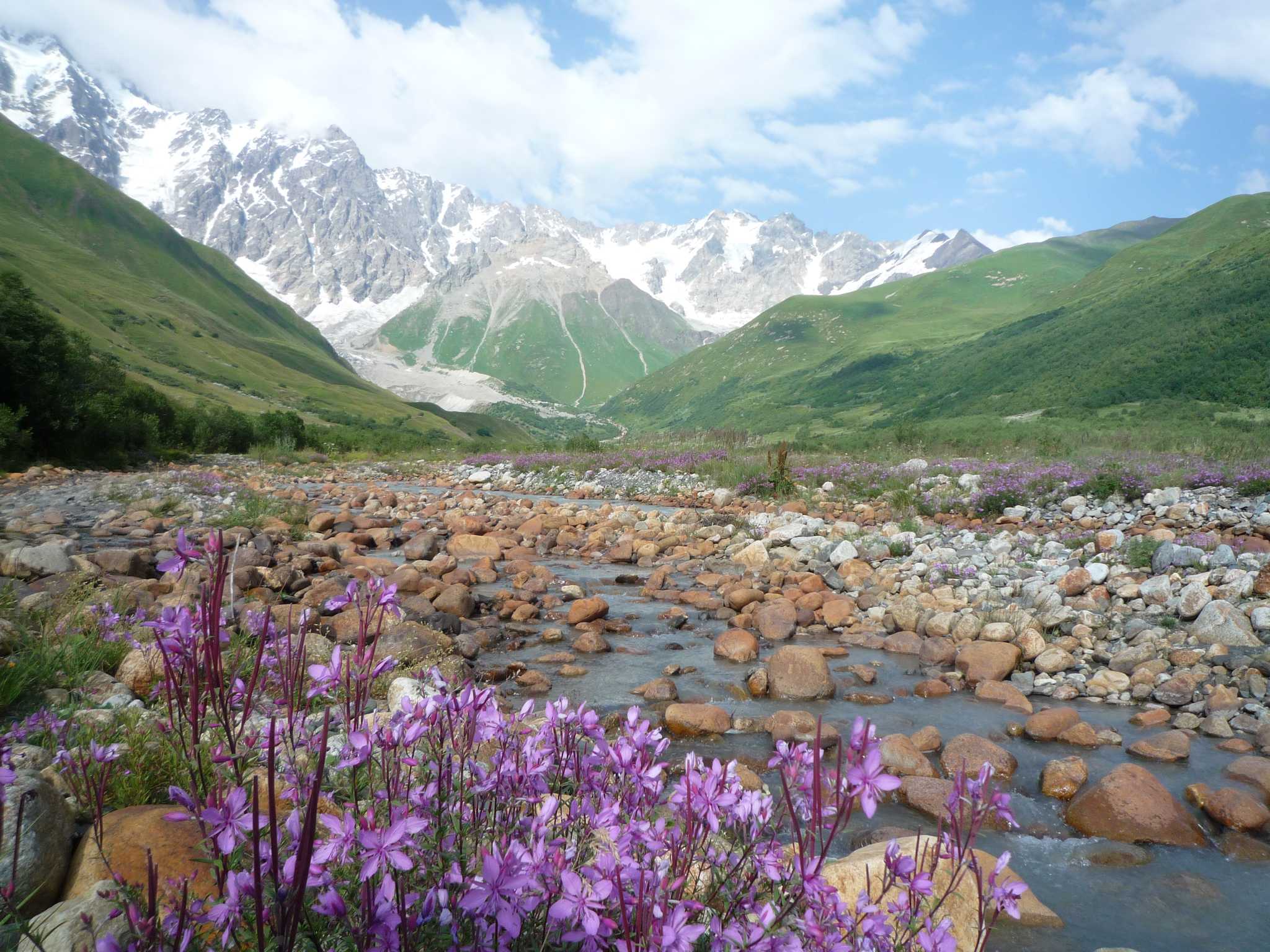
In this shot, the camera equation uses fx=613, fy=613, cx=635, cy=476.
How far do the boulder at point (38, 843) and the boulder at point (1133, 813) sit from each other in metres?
6.07

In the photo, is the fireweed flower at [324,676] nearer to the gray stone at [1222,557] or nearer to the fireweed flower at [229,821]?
the fireweed flower at [229,821]

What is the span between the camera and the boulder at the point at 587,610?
9703mm

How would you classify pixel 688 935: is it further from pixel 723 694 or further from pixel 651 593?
pixel 651 593

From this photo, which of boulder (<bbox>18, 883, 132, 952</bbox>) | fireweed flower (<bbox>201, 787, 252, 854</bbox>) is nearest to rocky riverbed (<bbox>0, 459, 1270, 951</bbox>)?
boulder (<bbox>18, 883, 132, 952</bbox>)

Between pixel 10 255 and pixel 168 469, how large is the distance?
96.4 metres

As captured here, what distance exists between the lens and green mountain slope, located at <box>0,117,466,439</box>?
80.3 metres

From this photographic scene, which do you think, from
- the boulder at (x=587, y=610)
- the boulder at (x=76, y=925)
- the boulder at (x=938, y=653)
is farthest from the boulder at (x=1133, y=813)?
the boulder at (x=587, y=610)

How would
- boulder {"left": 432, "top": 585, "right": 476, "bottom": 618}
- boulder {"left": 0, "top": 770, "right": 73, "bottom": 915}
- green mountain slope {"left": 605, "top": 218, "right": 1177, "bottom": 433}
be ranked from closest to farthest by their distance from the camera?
boulder {"left": 0, "top": 770, "right": 73, "bottom": 915}, boulder {"left": 432, "top": 585, "right": 476, "bottom": 618}, green mountain slope {"left": 605, "top": 218, "right": 1177, "bottom": 433}

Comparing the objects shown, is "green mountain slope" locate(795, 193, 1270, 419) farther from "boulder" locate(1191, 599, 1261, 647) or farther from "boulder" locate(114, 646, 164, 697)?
"boulder" locate(114, 646, 164, 697)

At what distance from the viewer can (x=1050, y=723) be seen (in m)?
6.07

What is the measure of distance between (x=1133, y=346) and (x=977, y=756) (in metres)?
85.4

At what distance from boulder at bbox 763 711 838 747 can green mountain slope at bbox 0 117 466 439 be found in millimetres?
70356

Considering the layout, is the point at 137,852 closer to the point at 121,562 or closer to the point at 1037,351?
the point at 121,562

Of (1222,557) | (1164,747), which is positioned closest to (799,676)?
(1164,747)
